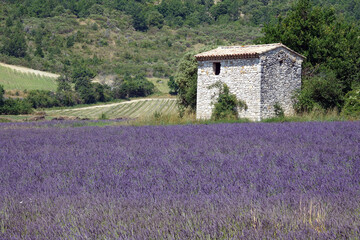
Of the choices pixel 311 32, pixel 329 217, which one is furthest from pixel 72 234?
pixel 311 32

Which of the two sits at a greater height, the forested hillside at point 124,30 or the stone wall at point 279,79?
A: the forested hillside at point 124,30

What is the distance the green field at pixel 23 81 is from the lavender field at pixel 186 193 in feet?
151

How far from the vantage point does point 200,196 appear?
400cm

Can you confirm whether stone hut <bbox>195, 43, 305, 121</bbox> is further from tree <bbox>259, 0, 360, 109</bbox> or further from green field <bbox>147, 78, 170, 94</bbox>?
green field <bbox>147, 78, 170, 94</bbox>

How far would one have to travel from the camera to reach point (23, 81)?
178ft

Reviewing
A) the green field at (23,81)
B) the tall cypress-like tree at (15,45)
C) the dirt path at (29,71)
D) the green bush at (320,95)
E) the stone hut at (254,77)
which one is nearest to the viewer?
the stone hut at (254,77)

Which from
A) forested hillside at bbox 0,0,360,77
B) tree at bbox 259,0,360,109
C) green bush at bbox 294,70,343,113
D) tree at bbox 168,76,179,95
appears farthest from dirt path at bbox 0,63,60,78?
green bush at bbox 294,70,343,113

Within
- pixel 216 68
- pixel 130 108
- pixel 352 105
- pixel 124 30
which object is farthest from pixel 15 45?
pixel 352 105

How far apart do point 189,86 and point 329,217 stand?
66.5 feet

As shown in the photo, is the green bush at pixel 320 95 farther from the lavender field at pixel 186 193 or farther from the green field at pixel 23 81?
the green field at pixel 23 81

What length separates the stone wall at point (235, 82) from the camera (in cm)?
1859

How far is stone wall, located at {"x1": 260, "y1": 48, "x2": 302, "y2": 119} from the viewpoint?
1875cm

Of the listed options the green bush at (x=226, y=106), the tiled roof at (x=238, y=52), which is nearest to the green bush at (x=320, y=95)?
the tiled roof at (x=238, y=52)

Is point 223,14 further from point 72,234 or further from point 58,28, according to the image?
point 72,234
